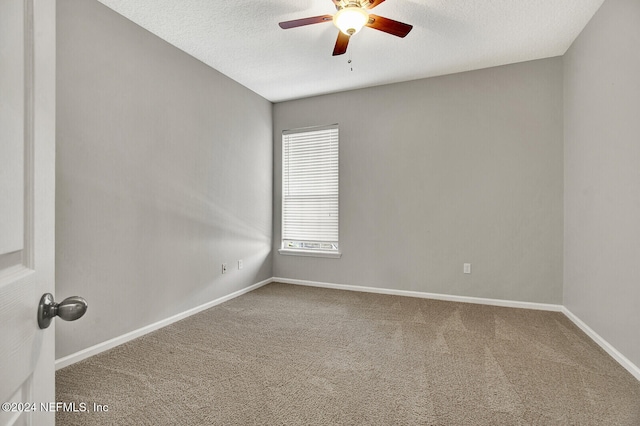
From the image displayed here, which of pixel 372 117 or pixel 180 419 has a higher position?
pixel 372 117

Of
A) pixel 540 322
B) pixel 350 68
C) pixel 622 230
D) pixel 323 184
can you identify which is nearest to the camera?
pixel 622 230

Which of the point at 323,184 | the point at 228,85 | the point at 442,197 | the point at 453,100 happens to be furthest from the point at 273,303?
the point at 453,100

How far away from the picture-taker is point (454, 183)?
3896mm

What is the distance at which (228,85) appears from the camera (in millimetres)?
3947

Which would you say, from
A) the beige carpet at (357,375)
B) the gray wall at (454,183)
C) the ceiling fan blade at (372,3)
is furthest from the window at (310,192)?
the ceiling fan blade at (372,3)

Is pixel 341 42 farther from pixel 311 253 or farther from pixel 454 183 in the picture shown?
pixel 311 253

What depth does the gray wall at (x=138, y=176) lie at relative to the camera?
2336 mm

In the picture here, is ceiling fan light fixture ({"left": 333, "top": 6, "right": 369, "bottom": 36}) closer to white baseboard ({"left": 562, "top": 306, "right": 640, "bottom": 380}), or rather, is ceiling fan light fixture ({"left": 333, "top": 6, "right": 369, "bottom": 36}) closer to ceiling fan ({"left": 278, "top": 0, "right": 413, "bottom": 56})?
ceiling fan ({"left": 278, "top": 0, "right": 413, "bottom": 56})

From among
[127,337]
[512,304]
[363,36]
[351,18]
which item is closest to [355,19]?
[351,18]

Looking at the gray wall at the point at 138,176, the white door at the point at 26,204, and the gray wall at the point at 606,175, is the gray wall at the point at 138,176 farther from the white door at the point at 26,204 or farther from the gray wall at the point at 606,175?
the gray wall at the point at 606,175

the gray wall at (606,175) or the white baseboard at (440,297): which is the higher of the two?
the gray wall at (606,175)

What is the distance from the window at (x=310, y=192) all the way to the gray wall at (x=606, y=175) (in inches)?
103

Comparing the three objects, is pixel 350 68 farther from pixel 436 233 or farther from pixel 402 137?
pixel 436 233

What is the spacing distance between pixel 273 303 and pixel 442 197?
2.38m
